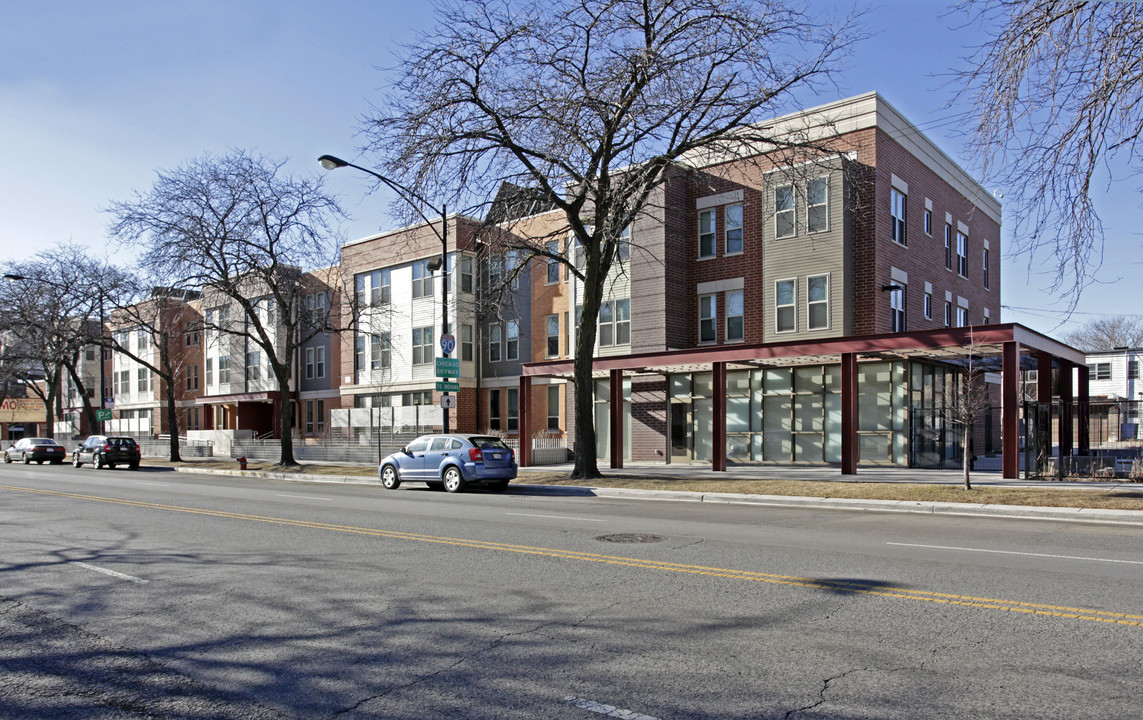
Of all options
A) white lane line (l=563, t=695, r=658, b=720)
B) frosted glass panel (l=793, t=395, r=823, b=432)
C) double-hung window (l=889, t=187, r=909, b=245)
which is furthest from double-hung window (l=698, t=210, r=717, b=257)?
white lane line (l=563, t=695, r=658, b=720)

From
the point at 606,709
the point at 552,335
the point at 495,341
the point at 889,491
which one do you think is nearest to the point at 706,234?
the point at 552,335

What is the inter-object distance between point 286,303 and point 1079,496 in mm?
28242

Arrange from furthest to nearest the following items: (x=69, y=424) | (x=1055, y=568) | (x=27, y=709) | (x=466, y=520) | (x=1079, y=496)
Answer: (x=69, y=424) → (x=1079, y=496) → (x=466, y=520) → (x=1055, y=568) → (x=27, y=709)

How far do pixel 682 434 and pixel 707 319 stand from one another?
4182 millimetres

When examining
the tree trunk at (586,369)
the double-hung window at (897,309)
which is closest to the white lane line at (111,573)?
the tree trunk at (586,369)

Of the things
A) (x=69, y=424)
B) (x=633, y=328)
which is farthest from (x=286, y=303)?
(x=69, y=424)

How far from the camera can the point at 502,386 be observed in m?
37.5

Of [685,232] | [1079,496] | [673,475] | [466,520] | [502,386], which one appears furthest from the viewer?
[502,386]

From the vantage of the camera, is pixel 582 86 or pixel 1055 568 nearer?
pixel 1055 568

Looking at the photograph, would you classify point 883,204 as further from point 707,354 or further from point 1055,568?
point 1055,568

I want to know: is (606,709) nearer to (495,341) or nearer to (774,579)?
(774,579)

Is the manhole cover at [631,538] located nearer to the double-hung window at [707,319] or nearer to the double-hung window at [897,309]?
the double-hung window at [897,309]

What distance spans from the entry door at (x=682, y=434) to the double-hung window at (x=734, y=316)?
2905 millimetres

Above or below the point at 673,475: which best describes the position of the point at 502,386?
above
